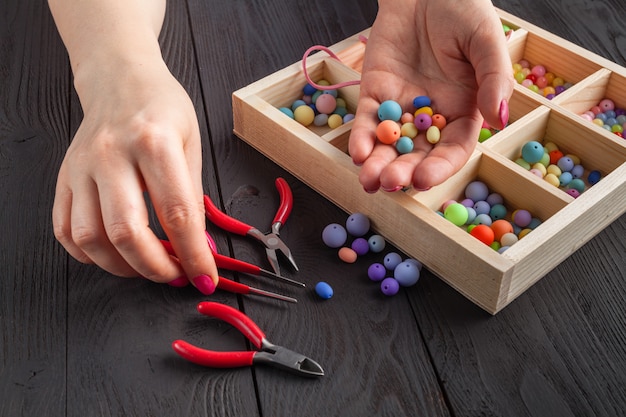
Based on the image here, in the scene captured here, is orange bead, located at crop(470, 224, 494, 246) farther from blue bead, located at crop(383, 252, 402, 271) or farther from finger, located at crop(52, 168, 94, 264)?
finger, located at crop(52, 168, 94, 264)

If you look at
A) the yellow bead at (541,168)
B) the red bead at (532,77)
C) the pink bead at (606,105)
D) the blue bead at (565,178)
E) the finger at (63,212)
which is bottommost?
the blue bead at (565,178)

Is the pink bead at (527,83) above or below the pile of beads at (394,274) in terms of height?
below

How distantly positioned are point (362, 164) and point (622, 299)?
0.40m

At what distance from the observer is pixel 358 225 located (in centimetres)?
107

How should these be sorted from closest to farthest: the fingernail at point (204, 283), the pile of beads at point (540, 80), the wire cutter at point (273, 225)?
the fingernail at point (204, 283) → the wire cutter at point (273, 225) → the pile of beads at point (540, 80)

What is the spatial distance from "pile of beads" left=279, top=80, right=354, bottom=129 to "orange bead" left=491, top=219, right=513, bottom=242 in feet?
1.07

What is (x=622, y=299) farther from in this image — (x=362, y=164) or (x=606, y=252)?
(x=362, y=164)

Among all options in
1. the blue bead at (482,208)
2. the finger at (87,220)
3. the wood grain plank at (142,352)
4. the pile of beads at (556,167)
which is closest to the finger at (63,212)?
the finger at (87,220)

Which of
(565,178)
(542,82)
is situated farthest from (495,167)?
(542,82)

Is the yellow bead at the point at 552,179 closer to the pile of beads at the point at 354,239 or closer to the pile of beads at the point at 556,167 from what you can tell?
the pile of beads at the point at 556,167

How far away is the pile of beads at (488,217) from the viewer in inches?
41.6

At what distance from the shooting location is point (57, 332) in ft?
3.08

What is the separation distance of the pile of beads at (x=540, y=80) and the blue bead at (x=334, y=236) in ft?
1.75

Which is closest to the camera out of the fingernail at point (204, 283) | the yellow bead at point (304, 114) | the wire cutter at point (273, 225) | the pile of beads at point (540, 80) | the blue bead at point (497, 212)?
the fingernail at point (204, 283)
